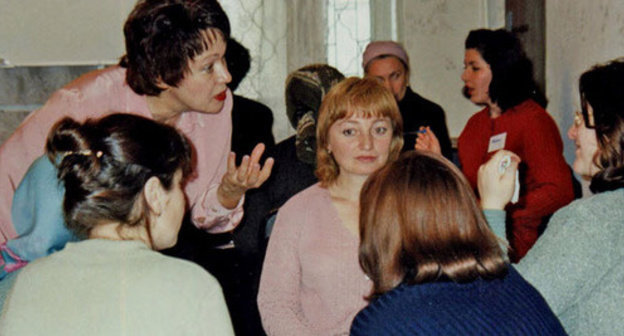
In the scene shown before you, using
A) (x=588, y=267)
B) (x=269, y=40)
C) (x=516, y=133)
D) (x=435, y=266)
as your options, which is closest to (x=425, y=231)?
(x=435, y=266)

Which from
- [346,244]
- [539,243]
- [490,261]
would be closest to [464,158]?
[346,244]

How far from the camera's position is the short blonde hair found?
2.17 meters

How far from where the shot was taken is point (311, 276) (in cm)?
197

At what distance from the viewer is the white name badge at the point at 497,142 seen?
3.07 m

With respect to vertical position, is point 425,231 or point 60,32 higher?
point 60,32

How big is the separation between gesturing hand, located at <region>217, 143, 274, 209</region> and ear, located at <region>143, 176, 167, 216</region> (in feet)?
1.94

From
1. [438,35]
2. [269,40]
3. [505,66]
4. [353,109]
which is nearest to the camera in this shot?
[353,109]

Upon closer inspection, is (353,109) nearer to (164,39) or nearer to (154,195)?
(164,39)

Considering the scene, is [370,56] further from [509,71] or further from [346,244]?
[346,244]

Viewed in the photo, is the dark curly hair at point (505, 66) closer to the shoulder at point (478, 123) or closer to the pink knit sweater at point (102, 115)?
the shoulder at point (478, 123)

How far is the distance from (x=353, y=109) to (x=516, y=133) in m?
1.17

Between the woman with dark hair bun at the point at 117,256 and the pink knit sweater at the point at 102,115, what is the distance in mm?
404

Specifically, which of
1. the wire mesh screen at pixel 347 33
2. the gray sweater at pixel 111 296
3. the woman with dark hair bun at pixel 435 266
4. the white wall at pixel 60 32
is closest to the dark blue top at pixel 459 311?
the woman with dark hair bun at pixel 435 266

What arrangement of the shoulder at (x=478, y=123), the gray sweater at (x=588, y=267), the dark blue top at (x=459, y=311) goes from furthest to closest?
the shoulder at (x=478, y=123)
the gray sweater at (x=588, y=267)
the dark blue top at (x=459, y=311)
